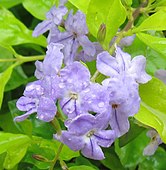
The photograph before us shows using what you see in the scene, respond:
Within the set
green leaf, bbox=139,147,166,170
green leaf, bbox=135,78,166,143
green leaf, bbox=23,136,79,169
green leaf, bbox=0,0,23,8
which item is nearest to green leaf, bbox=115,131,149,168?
green leaf, bbox=139,147,166,170

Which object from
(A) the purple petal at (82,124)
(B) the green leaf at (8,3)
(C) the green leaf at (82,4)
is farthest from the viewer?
(B) the green leaf at (8,3)

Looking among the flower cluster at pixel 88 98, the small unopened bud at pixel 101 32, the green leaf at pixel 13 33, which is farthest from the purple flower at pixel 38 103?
the green leaf at pixel 13 33

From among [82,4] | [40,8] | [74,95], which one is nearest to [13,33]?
[40,8]

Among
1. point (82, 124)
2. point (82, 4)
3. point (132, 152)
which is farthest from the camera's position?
point (132, 152)

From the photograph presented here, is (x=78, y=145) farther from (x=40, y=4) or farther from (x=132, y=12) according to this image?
(x=40, y=4)

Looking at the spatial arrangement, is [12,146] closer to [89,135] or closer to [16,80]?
[89,135]

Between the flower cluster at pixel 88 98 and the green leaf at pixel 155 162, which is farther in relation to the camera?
the green leaf at pixel 155 162

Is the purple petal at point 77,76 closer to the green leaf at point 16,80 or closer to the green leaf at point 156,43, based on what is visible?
the green leaf at point 156,43
